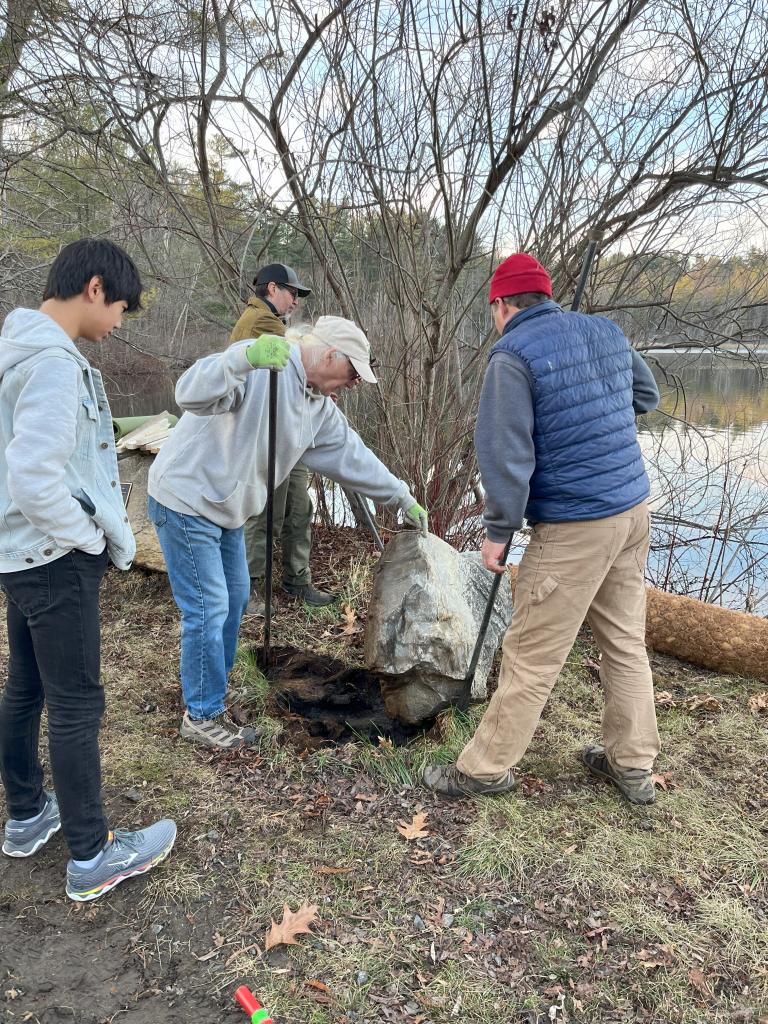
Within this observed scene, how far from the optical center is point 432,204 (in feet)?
15.7

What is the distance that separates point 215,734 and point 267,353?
6.19 ft

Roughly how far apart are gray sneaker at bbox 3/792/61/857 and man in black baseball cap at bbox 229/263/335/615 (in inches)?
86.8

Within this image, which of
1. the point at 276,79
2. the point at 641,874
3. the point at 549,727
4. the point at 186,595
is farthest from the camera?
the point at 276,79

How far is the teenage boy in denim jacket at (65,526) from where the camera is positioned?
1929 mm

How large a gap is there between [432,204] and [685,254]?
80.6 inches

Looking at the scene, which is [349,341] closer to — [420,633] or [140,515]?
→ [420,633]

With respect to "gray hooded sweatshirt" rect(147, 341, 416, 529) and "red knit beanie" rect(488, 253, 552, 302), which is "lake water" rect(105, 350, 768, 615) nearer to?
"red knit beanie" rect(488, 253, 552, 302)

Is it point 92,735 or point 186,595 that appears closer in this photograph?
point 92,735

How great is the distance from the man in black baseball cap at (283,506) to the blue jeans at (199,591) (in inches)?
55.4

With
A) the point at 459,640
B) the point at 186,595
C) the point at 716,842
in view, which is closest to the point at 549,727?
the point at 459,640

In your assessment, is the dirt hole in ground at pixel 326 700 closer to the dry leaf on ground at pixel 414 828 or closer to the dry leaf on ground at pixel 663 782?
the dry leaf on ground at pixel 414 828

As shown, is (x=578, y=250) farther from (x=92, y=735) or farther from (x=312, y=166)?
(x=92, y=735)

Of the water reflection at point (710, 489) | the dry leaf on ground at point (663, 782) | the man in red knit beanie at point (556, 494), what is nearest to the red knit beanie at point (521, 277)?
the man in red knit beanie at point (556, 494)

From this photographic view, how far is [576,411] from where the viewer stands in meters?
2.56
